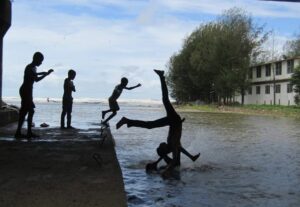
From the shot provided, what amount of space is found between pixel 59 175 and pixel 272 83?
195 ft

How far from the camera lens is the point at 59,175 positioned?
671cm

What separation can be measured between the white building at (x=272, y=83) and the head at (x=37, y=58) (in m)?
47.5

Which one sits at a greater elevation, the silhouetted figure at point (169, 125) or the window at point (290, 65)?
the window at point (290, 65)

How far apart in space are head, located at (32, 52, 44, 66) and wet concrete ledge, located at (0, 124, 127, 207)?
1551 mm

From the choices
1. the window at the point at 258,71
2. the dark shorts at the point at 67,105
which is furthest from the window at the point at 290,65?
the dark shorts at the point at 67,105

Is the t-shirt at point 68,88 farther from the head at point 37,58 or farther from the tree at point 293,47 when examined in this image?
the tree at point 293,47

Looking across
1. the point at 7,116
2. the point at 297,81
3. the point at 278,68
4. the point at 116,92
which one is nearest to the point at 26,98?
the point at 116,92

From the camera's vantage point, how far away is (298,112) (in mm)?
41719

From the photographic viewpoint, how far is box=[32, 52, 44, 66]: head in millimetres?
10367

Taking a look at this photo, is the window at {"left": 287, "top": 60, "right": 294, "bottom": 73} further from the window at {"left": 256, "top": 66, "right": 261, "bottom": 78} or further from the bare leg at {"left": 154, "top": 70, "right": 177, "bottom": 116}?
the bare leg at {"left": 154, "top": 70, "right": 177, "bottom": 116}

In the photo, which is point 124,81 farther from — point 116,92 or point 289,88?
point 289,88

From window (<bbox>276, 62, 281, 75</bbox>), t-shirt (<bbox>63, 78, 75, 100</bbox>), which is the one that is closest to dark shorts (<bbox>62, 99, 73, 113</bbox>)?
t-shirt (<bbox>63, 78, 75, 100</bbox>)

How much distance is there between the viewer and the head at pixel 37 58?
10.4 metres

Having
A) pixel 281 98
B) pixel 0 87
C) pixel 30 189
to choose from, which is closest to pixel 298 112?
pixel 281 98
